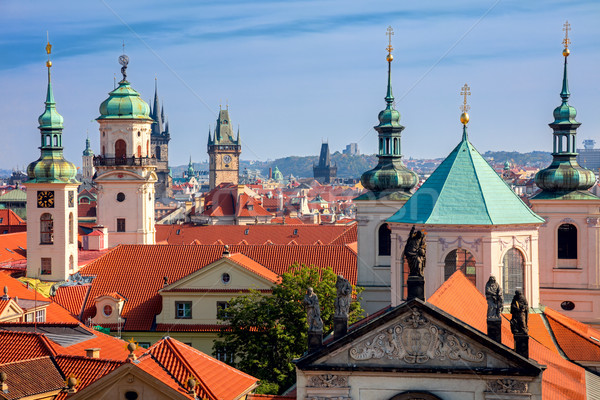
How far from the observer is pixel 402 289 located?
4012cm

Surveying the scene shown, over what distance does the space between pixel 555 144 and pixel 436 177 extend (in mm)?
10831

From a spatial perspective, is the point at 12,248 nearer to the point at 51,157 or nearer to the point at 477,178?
the point at 51,157

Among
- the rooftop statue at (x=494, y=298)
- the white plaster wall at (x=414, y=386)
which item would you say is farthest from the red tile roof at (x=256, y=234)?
the rooftop statue at (x=494, y=298)

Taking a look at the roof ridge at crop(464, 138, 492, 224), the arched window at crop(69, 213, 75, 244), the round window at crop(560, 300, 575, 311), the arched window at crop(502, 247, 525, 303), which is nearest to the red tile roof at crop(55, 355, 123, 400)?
the roof ridge at crop(464, 138, 492, 224)

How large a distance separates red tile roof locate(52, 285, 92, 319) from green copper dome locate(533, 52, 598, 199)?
23.6 m

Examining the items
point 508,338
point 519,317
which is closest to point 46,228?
point 508,338

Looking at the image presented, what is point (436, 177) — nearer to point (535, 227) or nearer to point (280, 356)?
point (535, 227)

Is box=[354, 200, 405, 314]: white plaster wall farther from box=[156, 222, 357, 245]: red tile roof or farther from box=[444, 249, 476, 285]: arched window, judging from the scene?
box=[156, 222, 357, 245]: red tile roof

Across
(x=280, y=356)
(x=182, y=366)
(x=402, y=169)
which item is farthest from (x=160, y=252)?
(x=182, y=366)

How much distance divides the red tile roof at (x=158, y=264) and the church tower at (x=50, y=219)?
3996mm

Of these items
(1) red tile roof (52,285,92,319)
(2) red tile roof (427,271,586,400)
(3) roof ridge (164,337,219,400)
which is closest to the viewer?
(3) roof ridge (164,337,219,400)

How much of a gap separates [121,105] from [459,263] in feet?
125

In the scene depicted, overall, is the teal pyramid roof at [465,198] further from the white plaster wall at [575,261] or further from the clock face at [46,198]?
the clock face at [46,198]

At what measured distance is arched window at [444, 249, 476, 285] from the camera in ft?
127
